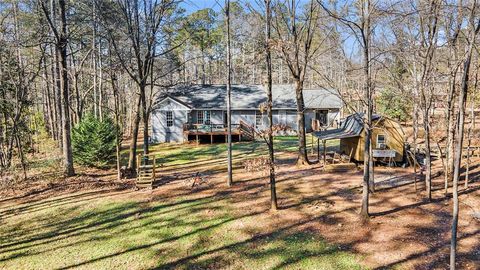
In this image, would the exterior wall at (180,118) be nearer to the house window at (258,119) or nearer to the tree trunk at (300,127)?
the house window at (258,119)

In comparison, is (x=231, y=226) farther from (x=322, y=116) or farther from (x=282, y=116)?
(x=322, y=116)

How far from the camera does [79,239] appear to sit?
30.3 feet

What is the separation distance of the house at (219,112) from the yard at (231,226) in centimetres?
1382

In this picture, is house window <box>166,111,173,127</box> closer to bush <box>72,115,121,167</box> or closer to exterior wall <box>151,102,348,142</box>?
exterior wall <box>151,102,348,142</box>

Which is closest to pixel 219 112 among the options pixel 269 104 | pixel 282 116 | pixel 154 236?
pixel 282 116

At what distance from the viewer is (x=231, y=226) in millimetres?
9688

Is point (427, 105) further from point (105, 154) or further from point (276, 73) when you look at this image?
point (276, 73)

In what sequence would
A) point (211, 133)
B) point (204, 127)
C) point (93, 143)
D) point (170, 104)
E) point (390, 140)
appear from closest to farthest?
point (390, 140) < point (93, 143) < point (211, 133) < point (204, 127) < point (170, 104)

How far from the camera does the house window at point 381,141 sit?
1619cm

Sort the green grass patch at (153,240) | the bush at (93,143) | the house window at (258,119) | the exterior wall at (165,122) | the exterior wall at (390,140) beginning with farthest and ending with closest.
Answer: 1. the house window at (258,119)
2. the exterior wall at (165,122)
3. the bush at (93,143)
4. the exterior wall at (390,140)
5. the green grass patch at (153,240)

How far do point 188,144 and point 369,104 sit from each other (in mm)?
19848

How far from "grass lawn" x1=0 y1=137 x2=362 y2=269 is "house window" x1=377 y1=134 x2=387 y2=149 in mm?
8363

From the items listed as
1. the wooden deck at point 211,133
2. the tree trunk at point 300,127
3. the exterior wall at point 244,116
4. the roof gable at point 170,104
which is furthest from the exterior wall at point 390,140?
the roof gable at point 170,104

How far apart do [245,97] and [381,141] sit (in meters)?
17.1
